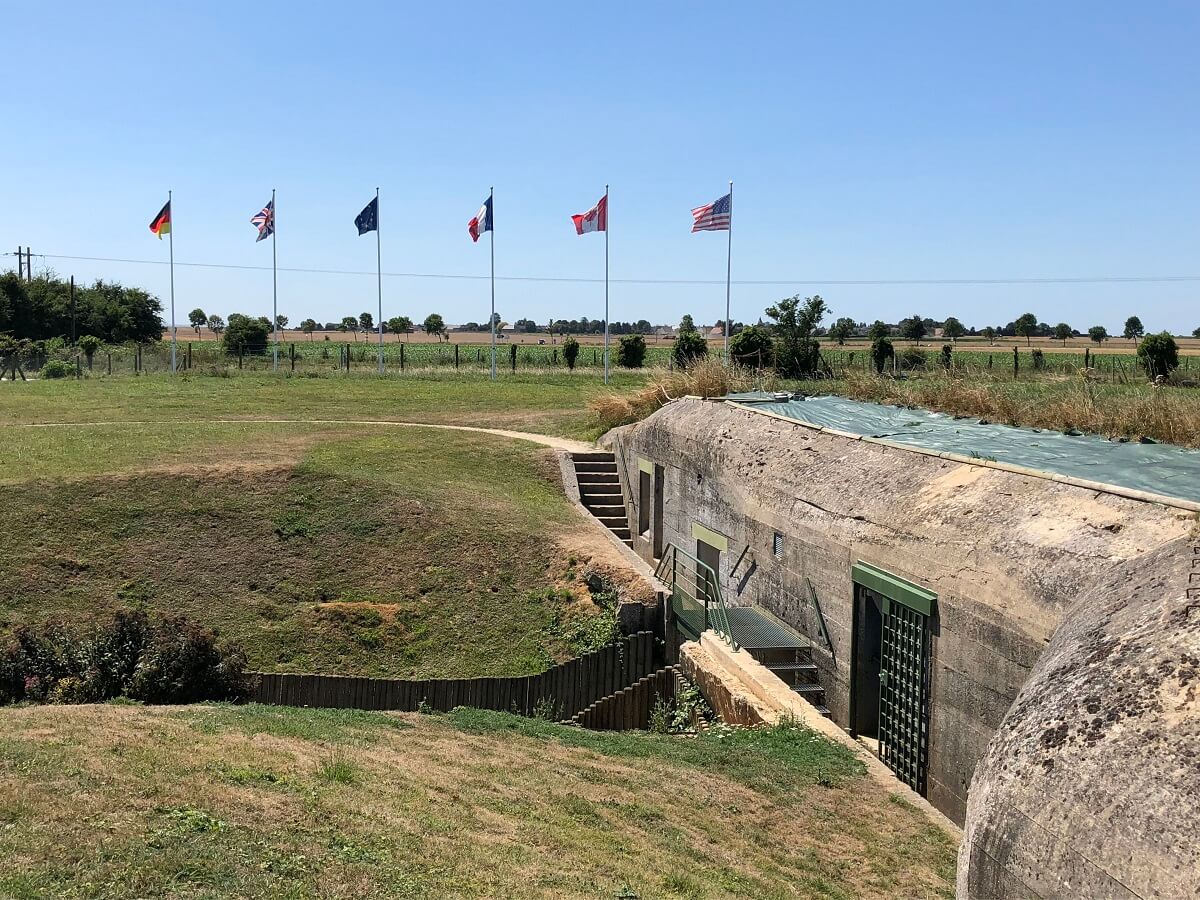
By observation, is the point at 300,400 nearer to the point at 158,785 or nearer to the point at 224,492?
the point at 224,492

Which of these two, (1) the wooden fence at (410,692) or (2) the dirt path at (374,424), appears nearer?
(1) the wooden fence at (410,692)

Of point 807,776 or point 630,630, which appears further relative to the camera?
point 630,630

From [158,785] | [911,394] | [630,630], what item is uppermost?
[911,394]

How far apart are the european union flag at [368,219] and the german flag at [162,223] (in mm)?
7551

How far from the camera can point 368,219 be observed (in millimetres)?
47188

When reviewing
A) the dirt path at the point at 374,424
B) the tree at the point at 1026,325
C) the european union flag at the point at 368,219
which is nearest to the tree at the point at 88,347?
the european union flag at the point at 368,219

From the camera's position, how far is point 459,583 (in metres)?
17.7

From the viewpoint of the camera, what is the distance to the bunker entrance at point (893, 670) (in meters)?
10.5

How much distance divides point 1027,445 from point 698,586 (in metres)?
5.91

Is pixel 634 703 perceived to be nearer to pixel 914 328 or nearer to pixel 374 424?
pixel 374 424

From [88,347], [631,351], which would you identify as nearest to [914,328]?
[631,351]

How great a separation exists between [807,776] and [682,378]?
1449cm

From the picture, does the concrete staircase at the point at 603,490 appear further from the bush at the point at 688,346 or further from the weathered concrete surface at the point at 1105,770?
the weathered concrete surface at the point at 1105,770

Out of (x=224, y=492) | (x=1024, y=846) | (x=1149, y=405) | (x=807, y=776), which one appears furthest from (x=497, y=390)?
(x=1024, y=846)
